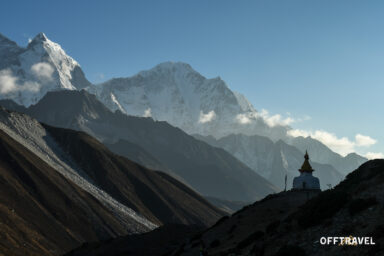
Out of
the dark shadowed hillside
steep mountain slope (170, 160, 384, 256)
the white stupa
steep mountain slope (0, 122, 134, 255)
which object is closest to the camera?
steep mountain slope (170, 160, 384, 256)

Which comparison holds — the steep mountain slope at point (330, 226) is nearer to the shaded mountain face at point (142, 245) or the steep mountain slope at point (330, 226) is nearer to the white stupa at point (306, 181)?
the white stupa at point (306, 181)

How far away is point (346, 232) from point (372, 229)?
1.56 m

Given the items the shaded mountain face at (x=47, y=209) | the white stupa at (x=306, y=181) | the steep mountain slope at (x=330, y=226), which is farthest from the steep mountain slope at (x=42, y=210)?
the steep mountain slope at (x=330, y=226)

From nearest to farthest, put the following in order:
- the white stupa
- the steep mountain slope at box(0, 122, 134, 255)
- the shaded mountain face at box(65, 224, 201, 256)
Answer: the white stupa → the shaded mountain face at box(65, 224, 201, 256) → the steep mountain slope at box(0, 122, 134, 255)

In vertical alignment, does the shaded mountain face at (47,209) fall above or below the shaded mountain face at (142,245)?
above

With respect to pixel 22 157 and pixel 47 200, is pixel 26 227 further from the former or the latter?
pixel 22 157

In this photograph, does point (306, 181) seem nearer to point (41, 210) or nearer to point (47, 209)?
point (41, 210)

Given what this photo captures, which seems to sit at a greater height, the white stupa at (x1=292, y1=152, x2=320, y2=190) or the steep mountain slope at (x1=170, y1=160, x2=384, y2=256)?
A: the white stupa at (x1=292, y1=152, x2=320, y2=190)

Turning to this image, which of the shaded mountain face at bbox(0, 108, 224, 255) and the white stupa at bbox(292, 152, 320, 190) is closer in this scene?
the white stupa at bbox(292, 152, 320, 190)

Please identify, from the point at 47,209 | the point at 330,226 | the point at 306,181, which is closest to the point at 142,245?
the point at 306,181

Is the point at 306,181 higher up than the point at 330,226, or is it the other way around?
the point at 306,181

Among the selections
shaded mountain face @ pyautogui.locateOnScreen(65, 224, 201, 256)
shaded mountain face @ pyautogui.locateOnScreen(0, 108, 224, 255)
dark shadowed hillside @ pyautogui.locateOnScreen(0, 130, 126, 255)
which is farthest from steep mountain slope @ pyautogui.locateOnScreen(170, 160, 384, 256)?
dark shadowed hillside @ pyautogui.locateOnScreen(0, 130, 126, 255)

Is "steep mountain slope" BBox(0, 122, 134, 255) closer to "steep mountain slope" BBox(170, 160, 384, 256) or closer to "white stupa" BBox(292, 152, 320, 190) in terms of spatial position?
"white stupa" BBox(292, 152, 320, 190)

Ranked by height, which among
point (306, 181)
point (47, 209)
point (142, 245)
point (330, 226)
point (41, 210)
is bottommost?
point (142, 245)
